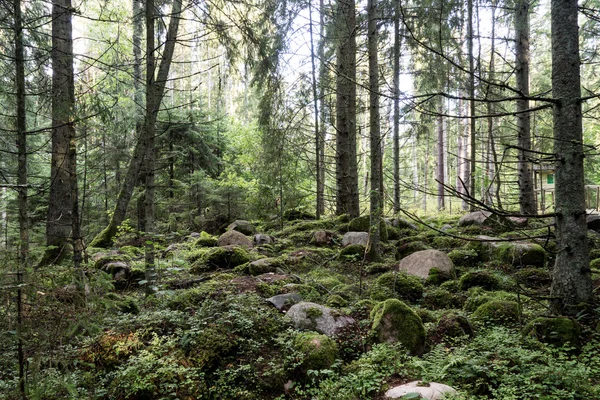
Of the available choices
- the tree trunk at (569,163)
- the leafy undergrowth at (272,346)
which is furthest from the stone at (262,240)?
the tree trunk at (569,163)

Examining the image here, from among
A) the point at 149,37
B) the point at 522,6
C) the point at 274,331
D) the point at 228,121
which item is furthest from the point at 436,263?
the point at 228,121

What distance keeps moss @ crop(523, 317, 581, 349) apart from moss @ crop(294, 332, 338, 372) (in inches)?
81.2

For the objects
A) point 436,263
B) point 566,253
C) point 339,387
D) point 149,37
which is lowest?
point 339,387

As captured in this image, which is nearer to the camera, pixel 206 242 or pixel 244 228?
pixel 206 242

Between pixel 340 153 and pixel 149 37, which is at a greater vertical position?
pixel 149 37

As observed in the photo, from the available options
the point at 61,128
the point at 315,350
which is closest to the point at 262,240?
the point at 61,128

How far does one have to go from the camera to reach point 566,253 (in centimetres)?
356

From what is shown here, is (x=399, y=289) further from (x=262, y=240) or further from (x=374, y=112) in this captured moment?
(x=262, y=240)

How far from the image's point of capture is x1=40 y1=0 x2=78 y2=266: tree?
16.6 ft

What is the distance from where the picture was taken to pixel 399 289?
18.6 feet

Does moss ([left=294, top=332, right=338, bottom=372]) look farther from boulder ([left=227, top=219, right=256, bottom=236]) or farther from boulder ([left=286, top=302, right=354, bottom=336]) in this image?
boulder ([left=227, top=219, right=256, bottom=236])

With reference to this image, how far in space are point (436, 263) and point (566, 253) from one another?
3.00 meters

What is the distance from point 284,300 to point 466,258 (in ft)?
13.5

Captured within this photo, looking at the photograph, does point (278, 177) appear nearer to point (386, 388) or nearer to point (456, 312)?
point (456, 312)
